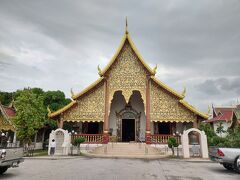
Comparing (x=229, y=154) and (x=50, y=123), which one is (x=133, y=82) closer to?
(x=229, y=154)

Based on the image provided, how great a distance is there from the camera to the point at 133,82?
1639cm

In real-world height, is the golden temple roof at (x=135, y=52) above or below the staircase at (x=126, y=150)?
above

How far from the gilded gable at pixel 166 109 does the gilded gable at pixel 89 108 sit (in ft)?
13.2

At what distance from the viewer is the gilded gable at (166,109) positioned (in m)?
15.3

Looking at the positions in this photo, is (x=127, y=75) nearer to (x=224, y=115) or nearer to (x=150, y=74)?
(x=150, y=74)

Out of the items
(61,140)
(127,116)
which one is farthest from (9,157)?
(127,116)

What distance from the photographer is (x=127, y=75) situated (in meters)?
16.6

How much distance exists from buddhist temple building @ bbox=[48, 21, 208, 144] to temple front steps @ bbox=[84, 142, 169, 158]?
37.3 inches

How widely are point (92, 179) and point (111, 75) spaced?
11.6 metres

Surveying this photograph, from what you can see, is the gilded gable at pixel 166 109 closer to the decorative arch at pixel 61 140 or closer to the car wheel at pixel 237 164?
the decorative arch at pixel 61 140

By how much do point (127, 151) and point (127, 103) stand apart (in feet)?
13.8

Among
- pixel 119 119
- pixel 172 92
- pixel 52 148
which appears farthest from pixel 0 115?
pixel 172 92

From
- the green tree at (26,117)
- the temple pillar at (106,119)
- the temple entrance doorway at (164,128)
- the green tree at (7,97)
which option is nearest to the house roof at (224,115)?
the temple entrance doorway at (164,128)

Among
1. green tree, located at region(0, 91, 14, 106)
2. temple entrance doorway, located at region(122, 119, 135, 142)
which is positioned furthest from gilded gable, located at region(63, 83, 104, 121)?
green tree, located at region(0, 91, 14, 106)
